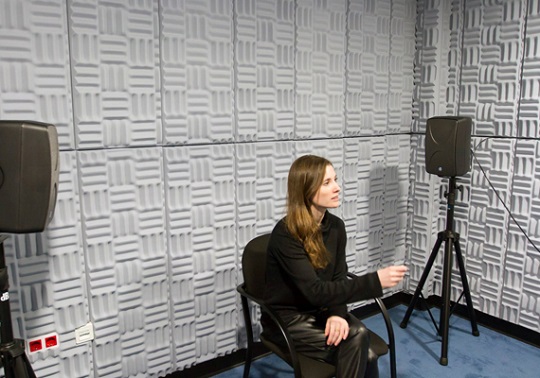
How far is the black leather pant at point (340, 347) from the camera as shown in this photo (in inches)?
86.0

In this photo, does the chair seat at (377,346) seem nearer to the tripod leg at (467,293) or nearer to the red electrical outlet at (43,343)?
the tripod leg at (467,293)

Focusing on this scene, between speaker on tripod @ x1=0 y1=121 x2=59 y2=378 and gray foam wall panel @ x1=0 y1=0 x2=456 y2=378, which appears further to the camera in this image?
gray foam wall panel @ x1=0 y1=0 x2=456 y2=378

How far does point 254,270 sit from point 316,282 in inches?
18.7

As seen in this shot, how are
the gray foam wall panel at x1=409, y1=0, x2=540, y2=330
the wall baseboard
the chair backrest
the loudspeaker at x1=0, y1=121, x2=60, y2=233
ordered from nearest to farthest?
the loudspeaker at x1=0, y1=121, x2=60, y2=233 → the chair backrest → the wall baseboard → the gray foam wall panel at x1=409, y1=0, x2=540, y2=330

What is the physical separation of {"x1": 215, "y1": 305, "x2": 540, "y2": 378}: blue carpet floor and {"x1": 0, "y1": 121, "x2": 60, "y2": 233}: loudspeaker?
1.86 meters

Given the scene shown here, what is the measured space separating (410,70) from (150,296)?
9.09 ft

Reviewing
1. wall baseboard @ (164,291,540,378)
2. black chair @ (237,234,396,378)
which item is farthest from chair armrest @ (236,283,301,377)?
wall baseboard @ (164,291,540,378)

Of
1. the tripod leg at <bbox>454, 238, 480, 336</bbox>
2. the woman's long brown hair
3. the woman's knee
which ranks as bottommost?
the tripod leg at <bbox>454, 238, 480, 336</bbox>

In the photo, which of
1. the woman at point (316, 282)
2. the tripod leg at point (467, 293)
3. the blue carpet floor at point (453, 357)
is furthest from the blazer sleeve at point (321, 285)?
the tripod leg at point (467, 293)

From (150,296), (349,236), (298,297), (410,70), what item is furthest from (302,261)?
(410,70)

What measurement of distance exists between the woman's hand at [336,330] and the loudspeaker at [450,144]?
58.7 inches

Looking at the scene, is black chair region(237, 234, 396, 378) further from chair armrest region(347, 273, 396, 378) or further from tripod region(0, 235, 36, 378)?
tripod region(0, 235, 36, 378)

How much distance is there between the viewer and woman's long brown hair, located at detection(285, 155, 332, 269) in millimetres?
2303

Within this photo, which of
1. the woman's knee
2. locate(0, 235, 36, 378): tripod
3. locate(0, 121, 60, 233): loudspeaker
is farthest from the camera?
the woman's knee
